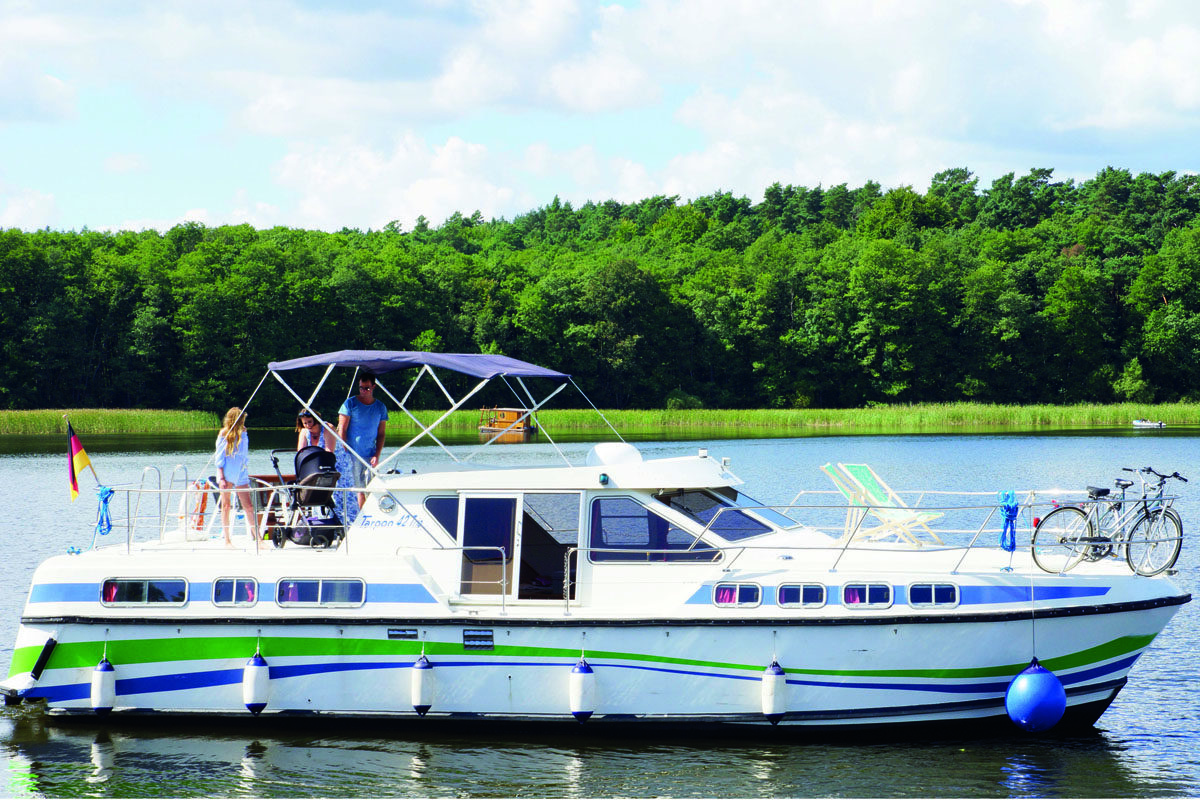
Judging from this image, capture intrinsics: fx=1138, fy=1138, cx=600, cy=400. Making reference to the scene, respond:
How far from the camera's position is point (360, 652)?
1123 centimetres

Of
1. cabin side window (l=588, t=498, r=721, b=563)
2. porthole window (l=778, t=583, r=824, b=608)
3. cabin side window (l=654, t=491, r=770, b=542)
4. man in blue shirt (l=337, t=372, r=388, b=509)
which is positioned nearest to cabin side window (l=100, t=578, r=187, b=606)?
man in blue shirt (l=337, t=372, r=388, b=509)

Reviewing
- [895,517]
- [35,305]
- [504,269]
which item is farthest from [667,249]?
[895,517]

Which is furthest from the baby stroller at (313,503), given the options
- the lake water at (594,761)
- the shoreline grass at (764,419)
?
the shoreline grass at (764,419)

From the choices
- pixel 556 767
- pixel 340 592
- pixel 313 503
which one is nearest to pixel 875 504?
pixel 556 767

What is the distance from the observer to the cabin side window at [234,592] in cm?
1135

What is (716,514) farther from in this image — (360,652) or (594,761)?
(360,652)

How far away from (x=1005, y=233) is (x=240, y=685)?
9209 cm

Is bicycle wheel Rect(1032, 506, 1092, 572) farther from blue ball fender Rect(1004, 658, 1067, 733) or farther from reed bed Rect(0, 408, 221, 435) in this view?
reed bed Rect(0, 408, 221, 435)

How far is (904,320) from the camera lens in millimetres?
85500

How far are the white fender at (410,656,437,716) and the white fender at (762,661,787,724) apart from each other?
10.6 ft

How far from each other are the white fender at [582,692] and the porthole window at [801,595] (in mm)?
1967

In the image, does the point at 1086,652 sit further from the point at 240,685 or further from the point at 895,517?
the point at 240,685

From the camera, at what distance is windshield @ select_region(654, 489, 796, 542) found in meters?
11.6

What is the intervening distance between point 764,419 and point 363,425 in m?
48.1
